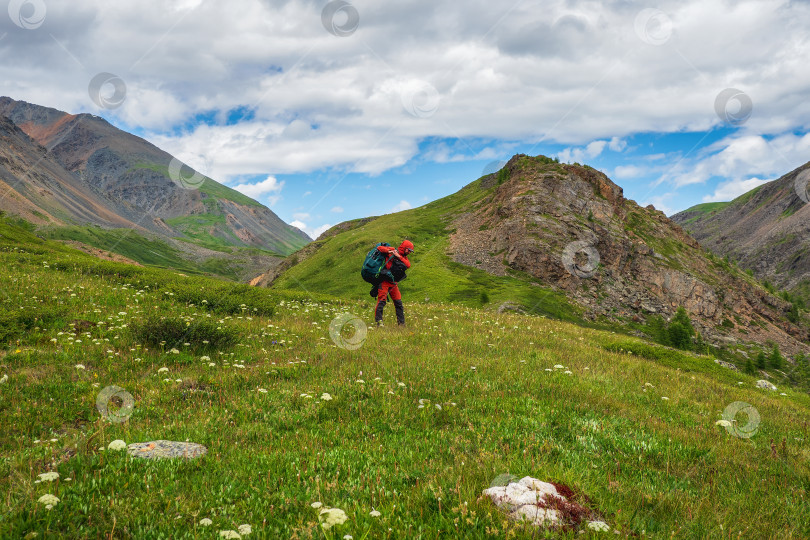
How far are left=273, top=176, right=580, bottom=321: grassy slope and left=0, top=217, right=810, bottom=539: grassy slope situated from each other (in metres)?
37.3

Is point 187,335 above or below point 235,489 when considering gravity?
above

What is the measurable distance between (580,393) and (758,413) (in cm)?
461

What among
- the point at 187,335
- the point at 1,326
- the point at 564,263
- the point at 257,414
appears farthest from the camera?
the point at 564,263

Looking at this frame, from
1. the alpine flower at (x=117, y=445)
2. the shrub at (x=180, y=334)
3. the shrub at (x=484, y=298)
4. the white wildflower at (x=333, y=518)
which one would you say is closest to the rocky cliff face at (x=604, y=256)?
the shrub at (x=484, y=298)

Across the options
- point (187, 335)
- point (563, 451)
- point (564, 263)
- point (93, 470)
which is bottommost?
point (563, 451)

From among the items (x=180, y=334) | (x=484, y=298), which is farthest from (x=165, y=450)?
(x=484, y=298)

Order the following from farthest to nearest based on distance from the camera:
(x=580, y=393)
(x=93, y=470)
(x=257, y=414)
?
(x=580, y=393), (x=257, y=414), (x=93, y=470)

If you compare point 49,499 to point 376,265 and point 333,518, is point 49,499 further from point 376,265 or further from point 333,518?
point 376,265

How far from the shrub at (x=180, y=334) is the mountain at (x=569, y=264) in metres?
38.1

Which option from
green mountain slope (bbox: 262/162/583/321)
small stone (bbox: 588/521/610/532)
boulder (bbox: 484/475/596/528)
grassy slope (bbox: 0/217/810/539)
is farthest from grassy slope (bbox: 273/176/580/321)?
small stone (bbox: 588/521/610/532)

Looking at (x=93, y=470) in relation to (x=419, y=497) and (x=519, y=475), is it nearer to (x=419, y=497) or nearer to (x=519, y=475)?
(x=419, y=497)

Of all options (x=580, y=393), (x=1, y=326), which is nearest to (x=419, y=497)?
(x=580, y=393)

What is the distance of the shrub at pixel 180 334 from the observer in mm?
12258

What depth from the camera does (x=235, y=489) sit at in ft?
16.8
